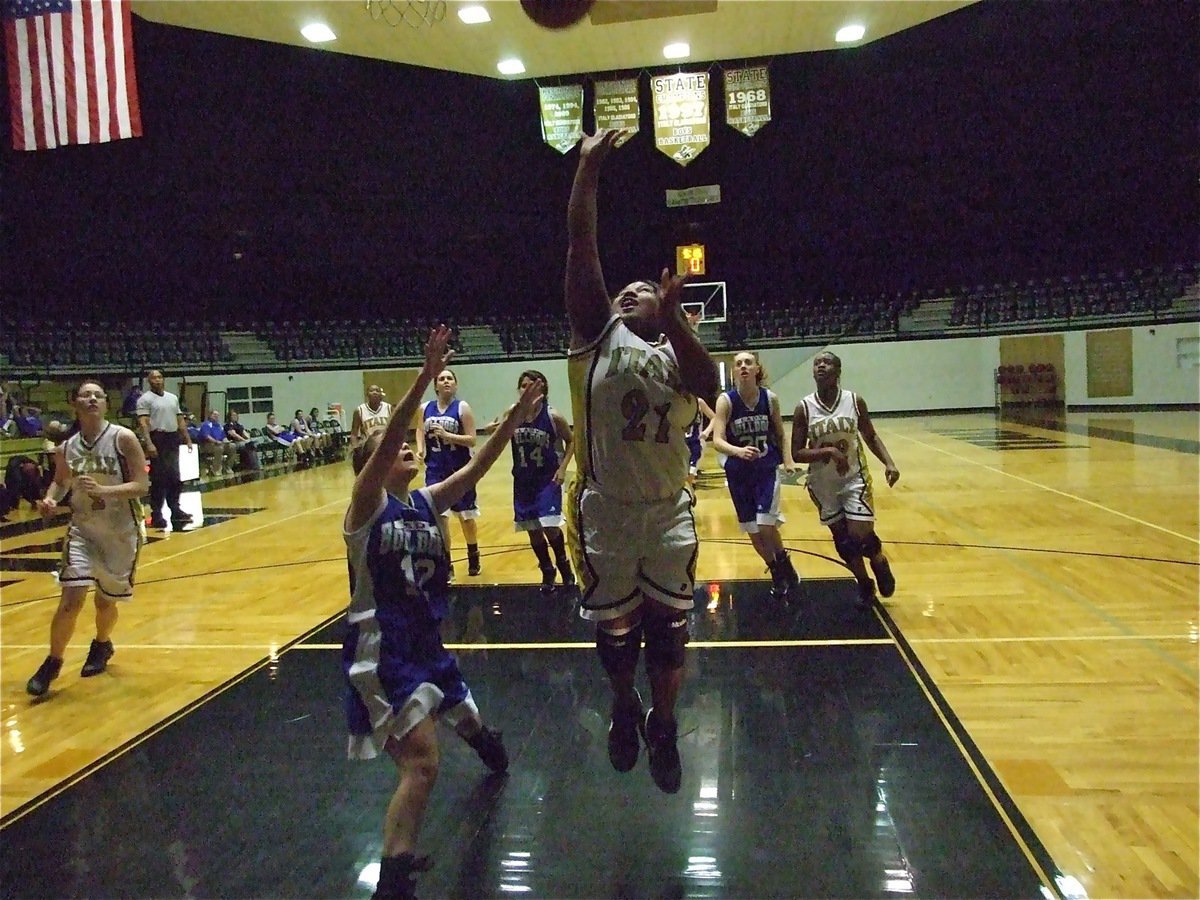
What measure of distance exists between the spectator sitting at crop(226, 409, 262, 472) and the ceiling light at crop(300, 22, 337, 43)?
276 inches

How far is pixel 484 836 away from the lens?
2818 millimetres

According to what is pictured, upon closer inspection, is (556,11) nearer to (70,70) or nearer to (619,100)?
(70,70)

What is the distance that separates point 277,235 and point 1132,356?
21.1 metres

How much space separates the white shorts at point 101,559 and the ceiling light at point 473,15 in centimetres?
1035

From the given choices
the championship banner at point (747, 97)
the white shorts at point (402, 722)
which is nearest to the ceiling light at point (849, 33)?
the championship banner at point (747, 97)

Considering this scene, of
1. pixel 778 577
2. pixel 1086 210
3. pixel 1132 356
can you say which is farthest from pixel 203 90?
pixel 1132 356

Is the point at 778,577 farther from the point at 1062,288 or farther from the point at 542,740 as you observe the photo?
the point at 1062,288

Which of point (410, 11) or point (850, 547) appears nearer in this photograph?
point (850, 547)

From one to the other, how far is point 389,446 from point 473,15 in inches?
484

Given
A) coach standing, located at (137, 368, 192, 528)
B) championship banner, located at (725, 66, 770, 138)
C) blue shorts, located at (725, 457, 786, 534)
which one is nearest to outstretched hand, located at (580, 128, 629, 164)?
blue shorts, located at (725, 457, 786, 534)

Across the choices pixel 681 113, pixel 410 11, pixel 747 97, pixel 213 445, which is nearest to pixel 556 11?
pixel 410 11

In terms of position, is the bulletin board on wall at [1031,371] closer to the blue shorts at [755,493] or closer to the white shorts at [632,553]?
the blue shorts at [755,493]

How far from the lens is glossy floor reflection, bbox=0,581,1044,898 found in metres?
2.57

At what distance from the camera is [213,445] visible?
14.9 meters
